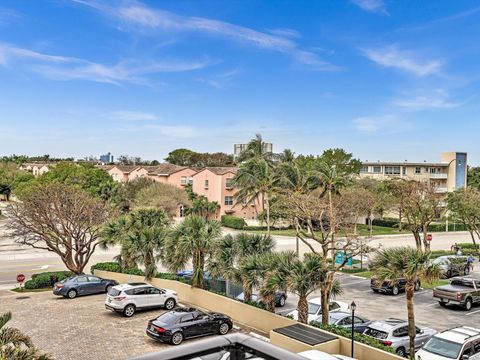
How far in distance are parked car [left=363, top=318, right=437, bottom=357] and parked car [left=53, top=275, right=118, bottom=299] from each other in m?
15.3

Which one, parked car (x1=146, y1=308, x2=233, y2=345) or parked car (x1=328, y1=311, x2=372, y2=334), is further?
parked car (x1=328, y1=311, x2=372, y2=334)

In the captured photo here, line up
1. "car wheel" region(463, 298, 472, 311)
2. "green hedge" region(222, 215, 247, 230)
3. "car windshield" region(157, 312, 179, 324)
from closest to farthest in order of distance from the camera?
1. "car windshield" region(157, 312, 179, 324)
2. "car wheel" region(463, 298, 472, 311)
3. "green hedge" region(222, 215, 247, 230)

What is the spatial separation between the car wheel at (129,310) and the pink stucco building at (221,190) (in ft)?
139

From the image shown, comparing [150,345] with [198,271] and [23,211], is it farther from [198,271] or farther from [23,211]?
[23,211]

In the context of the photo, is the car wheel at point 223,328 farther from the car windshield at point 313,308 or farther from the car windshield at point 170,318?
the car windshield at point 313,308

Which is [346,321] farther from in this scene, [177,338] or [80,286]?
[80,286]

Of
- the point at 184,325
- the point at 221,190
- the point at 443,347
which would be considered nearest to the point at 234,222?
the point at 221,190

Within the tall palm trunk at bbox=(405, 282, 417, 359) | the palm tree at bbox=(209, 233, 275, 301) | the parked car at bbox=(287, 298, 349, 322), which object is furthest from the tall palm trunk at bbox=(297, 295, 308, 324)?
the tall palm trunk at bbox=(405, 282, 417, 359)

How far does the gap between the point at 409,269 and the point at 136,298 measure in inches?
500

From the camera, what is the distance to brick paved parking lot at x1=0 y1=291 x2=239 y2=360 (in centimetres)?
1655

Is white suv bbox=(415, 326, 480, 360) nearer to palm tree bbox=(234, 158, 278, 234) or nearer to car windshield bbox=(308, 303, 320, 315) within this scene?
car windshield bbox=(308, 303, 320, 315)

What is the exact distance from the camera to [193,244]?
860 inches

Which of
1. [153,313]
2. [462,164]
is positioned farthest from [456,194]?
[462,164]

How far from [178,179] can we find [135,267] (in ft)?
138
